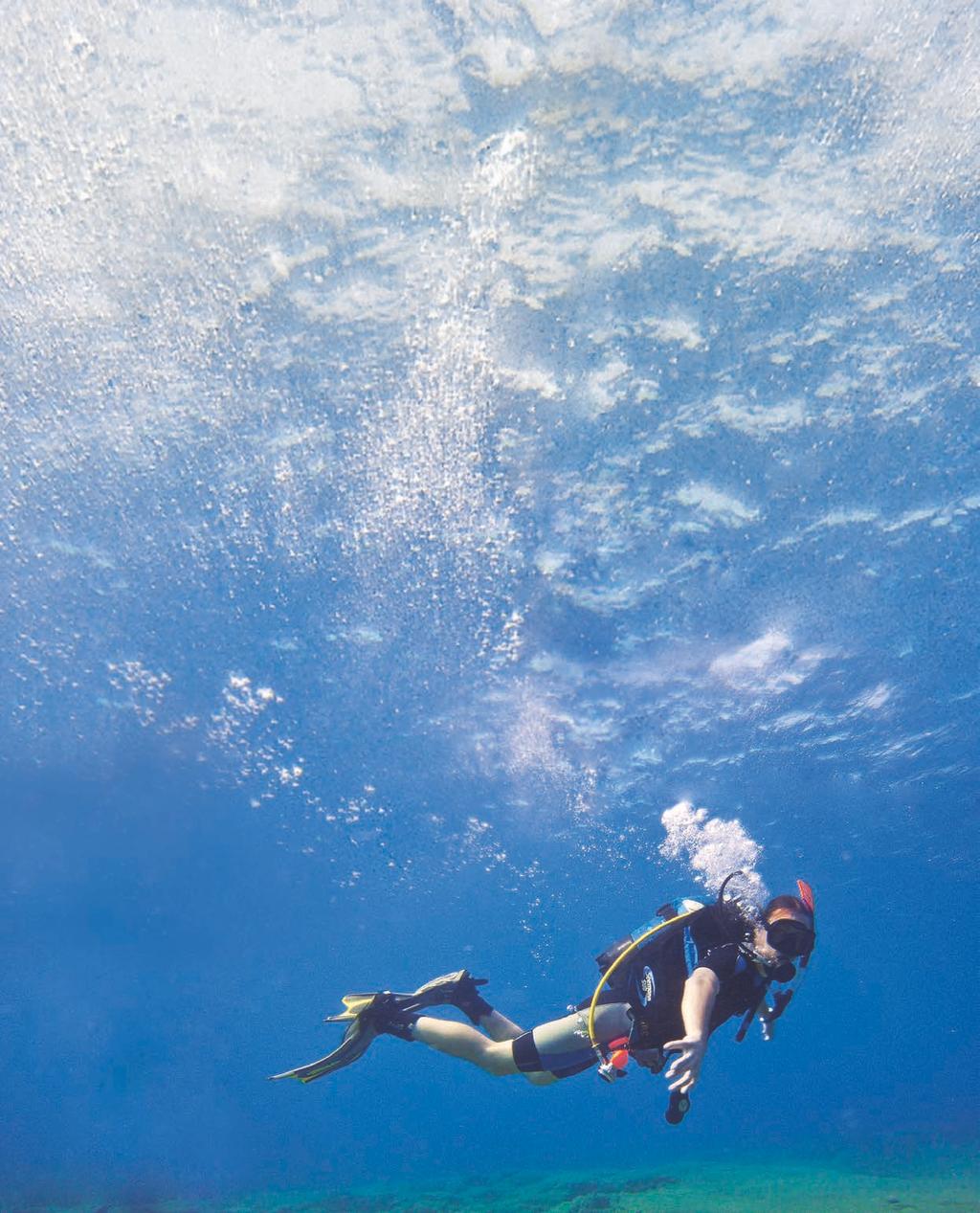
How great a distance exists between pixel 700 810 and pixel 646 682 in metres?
10.7

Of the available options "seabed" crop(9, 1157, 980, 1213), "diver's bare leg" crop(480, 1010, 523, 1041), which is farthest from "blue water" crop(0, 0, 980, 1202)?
"diver's bare leg" crop(480, 1010, 523, 1041)

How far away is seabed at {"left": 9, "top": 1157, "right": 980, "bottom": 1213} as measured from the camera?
18.8m

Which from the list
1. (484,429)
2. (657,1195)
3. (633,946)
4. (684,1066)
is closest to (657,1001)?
(633,946)

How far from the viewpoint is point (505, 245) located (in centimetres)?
936

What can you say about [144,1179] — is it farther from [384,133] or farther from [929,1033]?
[929,1033]

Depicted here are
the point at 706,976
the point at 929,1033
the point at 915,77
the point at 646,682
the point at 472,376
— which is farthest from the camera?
the point at 929,1033

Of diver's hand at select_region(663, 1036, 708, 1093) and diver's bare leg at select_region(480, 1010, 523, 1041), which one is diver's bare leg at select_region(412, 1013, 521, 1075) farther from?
diver's hand at select_region(663, 1036, 708, 1093)

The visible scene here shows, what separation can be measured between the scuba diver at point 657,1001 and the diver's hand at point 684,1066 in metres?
0.08

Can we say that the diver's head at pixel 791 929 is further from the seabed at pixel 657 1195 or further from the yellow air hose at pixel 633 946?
the seabed at pixel 657 1195

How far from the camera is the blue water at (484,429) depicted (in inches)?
313

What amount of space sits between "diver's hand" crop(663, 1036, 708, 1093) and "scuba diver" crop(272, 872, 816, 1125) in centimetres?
8

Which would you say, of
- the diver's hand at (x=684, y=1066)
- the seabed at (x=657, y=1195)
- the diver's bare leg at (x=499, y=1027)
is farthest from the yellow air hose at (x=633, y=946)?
the seabed at (x=657, y=1195)

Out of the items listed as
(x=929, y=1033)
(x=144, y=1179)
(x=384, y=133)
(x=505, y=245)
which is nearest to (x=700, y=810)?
(x=505, y=245)

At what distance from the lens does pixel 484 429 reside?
466 inches
